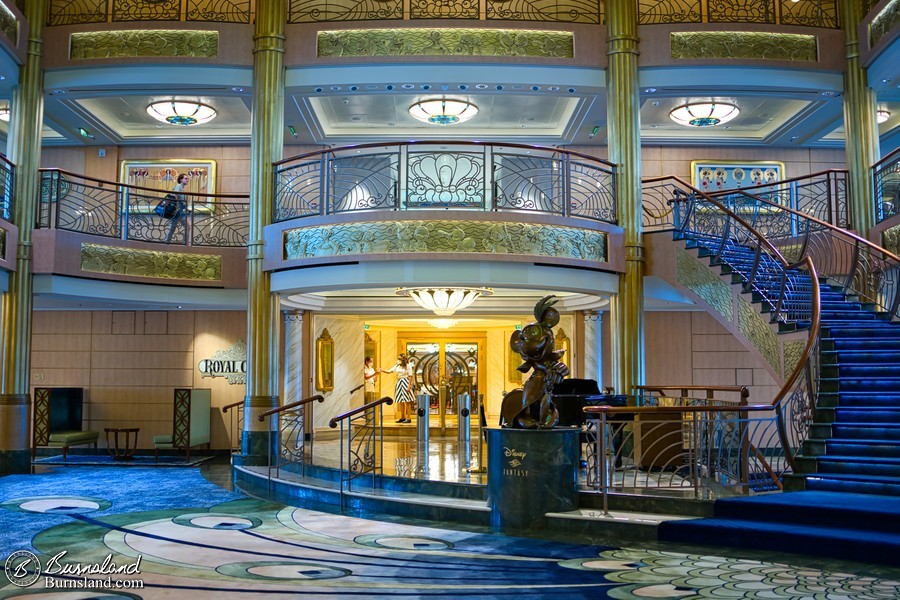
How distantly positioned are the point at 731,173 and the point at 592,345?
4161 mm

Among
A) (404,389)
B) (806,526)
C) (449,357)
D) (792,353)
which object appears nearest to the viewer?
(806,526)

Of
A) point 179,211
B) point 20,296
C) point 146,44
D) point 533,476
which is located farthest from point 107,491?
point 146,44

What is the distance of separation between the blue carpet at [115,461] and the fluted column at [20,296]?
4.63 ft

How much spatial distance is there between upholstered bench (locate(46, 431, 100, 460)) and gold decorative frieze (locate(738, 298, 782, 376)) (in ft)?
34.2

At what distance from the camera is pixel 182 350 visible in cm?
1495

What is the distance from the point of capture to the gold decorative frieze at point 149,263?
37.9ft

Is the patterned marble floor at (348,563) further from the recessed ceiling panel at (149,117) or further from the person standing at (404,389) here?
the person standing at (404,389)

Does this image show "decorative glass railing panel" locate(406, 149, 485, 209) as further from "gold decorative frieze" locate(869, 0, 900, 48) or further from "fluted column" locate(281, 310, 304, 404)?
"gold decorative frieze" locate(869, 0, 900, 48)

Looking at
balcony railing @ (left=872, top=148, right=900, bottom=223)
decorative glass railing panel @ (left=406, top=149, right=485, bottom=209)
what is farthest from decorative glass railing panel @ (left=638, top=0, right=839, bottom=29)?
decorative glass railing panel @ (left=406, top=149, right=485, bottom=209)

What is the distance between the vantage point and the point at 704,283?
10.4m

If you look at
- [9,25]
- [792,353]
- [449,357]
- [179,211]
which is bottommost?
[792,353]

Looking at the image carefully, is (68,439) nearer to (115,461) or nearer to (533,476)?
(115,461)

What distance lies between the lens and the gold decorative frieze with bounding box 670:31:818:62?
11.7 metres

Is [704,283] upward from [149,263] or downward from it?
downward
